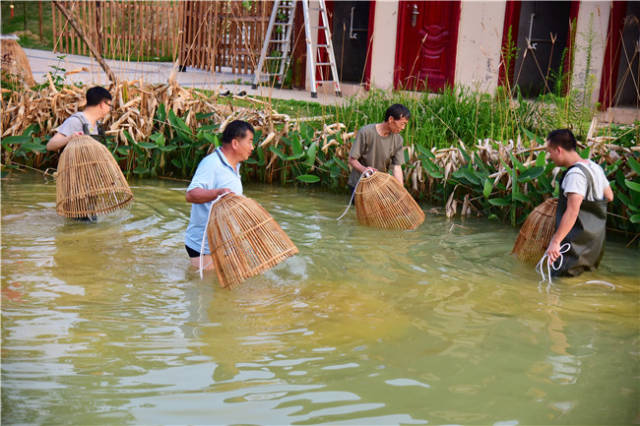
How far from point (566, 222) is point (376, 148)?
8.41 feet

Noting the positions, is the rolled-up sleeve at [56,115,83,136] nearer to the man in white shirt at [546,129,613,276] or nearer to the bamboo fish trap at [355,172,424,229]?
the bamboo fish trap at [355,172,424,229]

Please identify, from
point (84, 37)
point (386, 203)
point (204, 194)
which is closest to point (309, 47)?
point (84, 37)

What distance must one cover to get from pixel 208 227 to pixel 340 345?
1.35 metres

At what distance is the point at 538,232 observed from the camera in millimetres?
5883

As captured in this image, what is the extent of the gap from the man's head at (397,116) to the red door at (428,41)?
600 centimetres

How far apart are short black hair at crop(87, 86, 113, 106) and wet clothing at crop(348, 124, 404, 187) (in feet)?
8.40

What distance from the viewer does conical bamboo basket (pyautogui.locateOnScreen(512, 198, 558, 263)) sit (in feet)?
19.2

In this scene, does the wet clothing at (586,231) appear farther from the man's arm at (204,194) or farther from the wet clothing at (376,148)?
the man's arm at (204,194)

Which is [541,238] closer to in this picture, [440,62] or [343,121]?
[343,121]

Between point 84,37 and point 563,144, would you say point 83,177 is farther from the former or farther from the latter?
point 563,144

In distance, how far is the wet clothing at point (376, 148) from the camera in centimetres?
734

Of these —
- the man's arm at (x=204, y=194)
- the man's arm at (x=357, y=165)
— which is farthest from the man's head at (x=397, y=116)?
the man's arm at (x=204, y=194)

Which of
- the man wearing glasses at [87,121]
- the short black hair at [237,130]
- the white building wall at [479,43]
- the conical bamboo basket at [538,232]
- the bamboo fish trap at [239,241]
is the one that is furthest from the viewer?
the white building wall at [479,43]

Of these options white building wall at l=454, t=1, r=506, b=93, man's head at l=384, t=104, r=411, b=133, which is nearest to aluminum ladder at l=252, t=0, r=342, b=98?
white building wall at l=454, t=1, r=506, b=93
